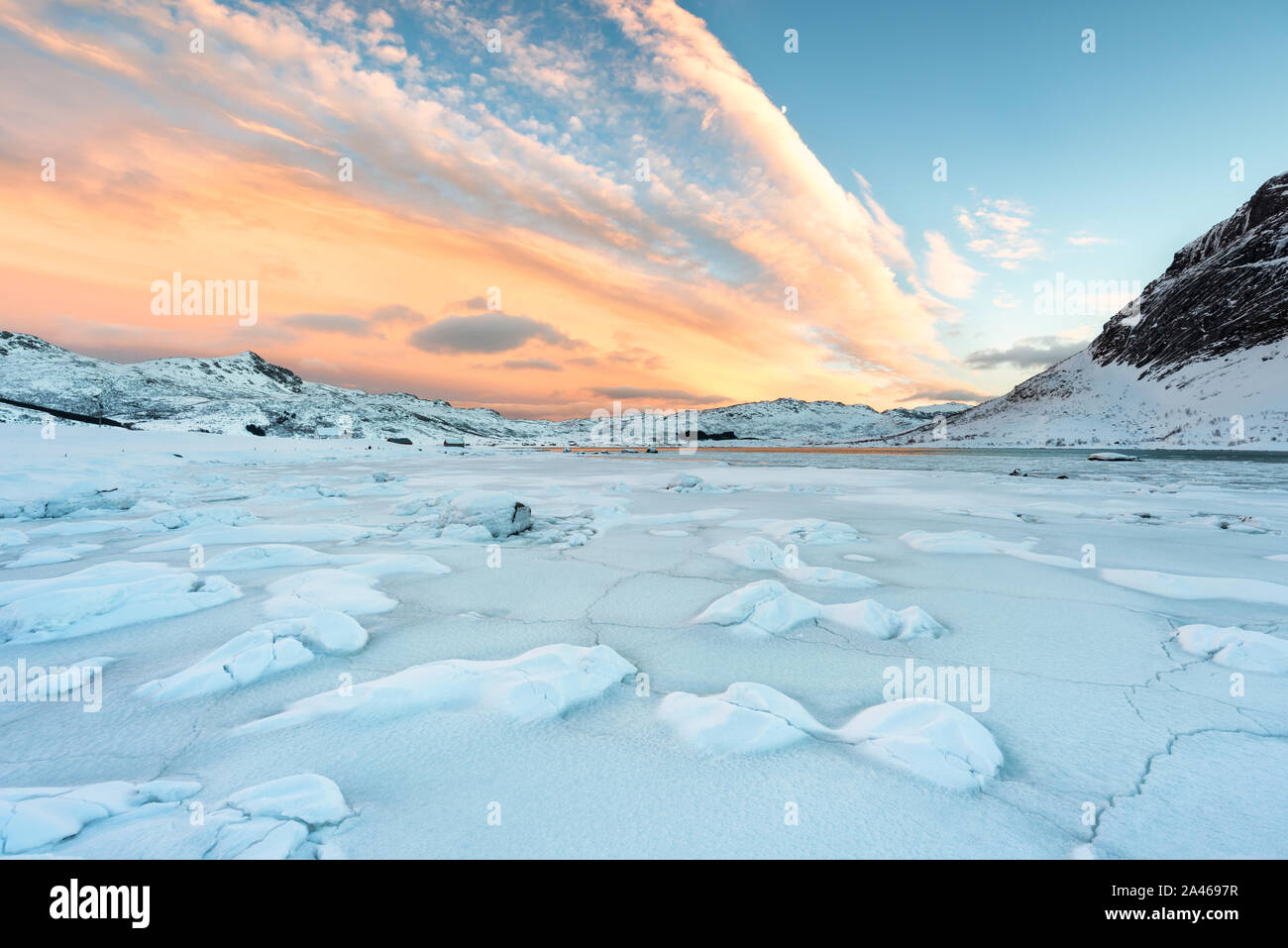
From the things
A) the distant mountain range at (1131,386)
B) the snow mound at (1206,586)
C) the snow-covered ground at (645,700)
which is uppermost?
the distant mountain range at (1131,386)

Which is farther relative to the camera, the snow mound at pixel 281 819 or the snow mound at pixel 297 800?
the snow mound at pixel 297 800

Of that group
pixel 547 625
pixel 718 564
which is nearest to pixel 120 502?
pixel 547 625

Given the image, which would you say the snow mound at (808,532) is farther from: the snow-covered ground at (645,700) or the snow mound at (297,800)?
the snow mound at (297,800)

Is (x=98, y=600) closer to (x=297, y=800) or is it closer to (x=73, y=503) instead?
(x=297, y=800)

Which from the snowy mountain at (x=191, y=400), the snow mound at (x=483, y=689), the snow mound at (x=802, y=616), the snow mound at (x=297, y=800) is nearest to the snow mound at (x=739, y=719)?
the snow mound at (x=483, y=689)

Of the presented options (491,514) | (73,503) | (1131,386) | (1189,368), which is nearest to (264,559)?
(491,514)
